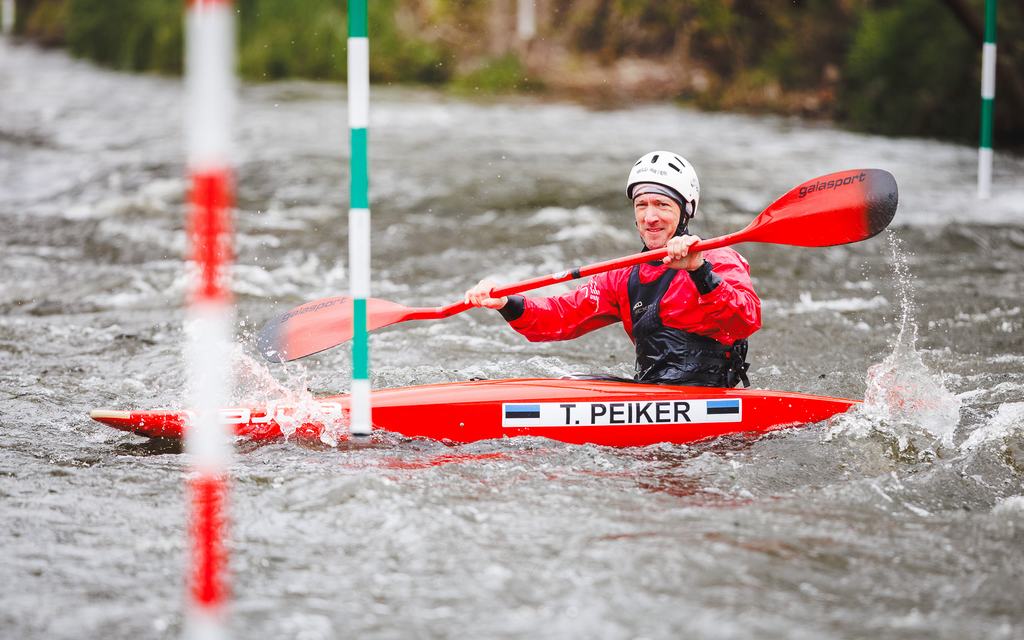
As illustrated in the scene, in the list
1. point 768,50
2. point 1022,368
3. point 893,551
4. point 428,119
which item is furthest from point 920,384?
point 768,50

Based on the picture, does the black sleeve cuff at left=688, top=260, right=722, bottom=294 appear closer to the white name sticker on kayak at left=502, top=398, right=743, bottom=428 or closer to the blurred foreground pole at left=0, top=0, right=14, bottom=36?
the white name sticker on kayak at left=502, top=398, right=743, bottom=428

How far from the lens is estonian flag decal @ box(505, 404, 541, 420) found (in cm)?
438

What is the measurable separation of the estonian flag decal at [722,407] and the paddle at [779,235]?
1.97 ft

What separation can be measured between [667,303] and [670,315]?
0.05m


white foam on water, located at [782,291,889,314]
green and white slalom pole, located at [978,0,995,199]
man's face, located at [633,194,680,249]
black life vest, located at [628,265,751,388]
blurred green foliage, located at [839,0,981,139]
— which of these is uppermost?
blurred green foliage, located at [839,0,981,139]

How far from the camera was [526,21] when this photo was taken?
1711 cm

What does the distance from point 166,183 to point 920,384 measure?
24.3 ft

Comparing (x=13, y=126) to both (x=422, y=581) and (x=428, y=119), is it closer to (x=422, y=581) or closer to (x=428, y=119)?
(x=428, y=119)

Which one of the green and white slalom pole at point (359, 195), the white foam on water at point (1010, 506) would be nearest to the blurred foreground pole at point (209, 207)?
the green and white slalom pole at point (359, 195)

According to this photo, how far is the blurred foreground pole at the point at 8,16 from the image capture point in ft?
91.3

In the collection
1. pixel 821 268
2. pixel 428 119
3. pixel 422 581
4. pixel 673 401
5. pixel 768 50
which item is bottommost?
pixel 422 581

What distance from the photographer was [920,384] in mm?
4781

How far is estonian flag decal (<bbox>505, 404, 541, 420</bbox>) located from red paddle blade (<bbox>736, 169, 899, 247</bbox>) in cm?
100

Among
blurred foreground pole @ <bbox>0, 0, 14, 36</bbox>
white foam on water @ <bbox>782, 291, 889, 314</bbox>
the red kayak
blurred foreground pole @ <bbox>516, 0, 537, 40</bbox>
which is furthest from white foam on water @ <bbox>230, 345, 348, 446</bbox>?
blurred foreground pole @ <bbox>0, 0, 14, 36</bbox>
